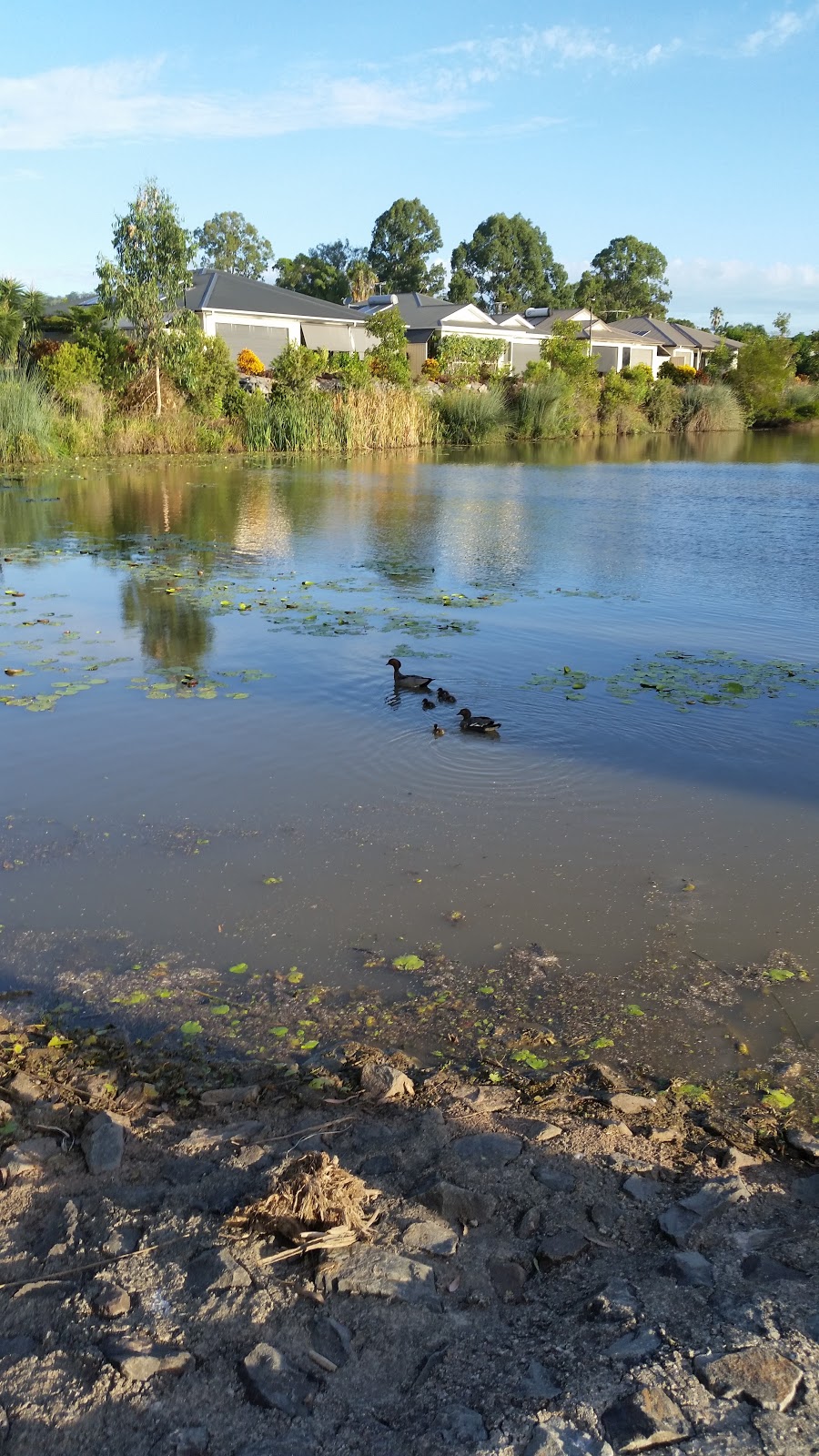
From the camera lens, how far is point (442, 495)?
22.8 metres

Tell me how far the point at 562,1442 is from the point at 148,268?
35.7 metres

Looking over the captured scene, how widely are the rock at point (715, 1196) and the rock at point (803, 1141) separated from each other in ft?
1.10

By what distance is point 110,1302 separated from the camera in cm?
249

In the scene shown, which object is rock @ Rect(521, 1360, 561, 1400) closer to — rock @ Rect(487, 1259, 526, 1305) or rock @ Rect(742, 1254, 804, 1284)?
rock @ Rect(487, 1259, 526, 1305)

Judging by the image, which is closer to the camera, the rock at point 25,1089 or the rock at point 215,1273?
the rock at point 215,1273

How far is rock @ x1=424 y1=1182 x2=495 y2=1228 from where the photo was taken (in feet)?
9.33

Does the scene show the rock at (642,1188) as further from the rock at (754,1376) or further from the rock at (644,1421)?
the rock at (644,1421)

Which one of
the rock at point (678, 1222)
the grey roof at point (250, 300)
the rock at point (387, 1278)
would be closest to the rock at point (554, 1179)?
the rock at point (678, 1222)

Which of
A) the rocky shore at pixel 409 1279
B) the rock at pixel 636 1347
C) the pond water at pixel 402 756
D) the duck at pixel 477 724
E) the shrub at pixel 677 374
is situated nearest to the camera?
the rocky shore at pixel 409 1279

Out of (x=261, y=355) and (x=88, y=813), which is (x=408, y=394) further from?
(x=88, y=813)

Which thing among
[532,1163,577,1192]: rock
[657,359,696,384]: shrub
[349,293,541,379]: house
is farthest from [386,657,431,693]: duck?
[657,359,696,384]: shrub

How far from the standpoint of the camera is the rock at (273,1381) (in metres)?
2.23

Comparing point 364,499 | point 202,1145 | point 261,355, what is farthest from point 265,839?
point 261,355

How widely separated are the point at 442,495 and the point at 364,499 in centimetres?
200
